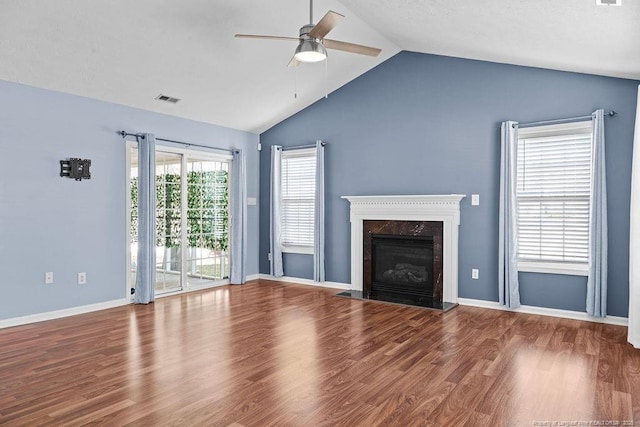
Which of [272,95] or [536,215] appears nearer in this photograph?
[536,215]

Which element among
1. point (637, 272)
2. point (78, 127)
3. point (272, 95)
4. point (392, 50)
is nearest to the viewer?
point (637, 272)

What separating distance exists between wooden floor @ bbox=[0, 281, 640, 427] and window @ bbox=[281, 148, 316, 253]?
6.91ft

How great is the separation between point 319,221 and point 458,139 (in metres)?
2.41

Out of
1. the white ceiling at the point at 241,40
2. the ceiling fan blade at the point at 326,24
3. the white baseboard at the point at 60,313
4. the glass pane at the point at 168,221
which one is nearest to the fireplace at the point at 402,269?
the white ceiling at the point at 241,40

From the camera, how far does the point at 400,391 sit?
2.97 metres

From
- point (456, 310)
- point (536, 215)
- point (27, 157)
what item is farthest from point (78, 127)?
point (536, 215)

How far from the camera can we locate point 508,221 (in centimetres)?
517

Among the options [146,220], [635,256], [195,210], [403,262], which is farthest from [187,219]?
[635,256]

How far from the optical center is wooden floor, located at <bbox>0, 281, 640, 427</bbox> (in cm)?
264

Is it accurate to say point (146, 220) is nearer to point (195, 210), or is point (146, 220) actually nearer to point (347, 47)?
point (195, 210)

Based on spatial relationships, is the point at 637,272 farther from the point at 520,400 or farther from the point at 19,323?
the point at 19,323

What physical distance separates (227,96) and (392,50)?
2393 millimetres

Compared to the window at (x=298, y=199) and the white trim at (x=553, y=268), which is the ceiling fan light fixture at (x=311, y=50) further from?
the white trim at (x=553, y=268)

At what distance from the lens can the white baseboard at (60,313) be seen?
4.63 meters
